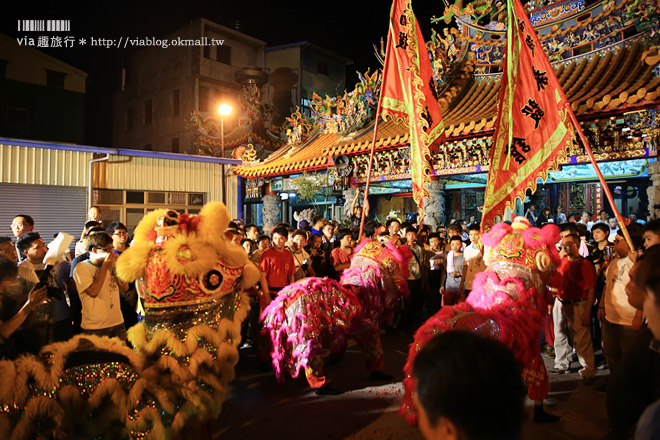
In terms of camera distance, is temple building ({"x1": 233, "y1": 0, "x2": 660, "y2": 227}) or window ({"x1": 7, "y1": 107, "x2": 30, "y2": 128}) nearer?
temple building ({"x1": 233, "y1": 0, "x2": 660, "y2": 227})

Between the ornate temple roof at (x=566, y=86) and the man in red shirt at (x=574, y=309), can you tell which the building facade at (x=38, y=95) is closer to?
the ornate temple roof at (x=566, y=86)

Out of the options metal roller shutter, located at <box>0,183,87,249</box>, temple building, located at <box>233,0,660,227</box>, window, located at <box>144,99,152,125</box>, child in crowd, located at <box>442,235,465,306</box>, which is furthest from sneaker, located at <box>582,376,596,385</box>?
window, located at <box>144,99,152,125</box>

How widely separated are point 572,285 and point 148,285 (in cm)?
396

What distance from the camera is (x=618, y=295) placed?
3410 millimetres

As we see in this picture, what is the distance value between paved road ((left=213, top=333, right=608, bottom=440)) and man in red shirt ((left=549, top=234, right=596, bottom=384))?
0.18m

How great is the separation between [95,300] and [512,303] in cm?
320

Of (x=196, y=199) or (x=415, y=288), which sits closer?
(x=415, y=288)

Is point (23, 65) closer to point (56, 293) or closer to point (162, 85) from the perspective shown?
point (162, 85)

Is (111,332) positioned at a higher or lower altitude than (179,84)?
lower

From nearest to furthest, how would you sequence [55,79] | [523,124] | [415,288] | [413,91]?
1. [523,124]
2. [413,91]
3. [415,288]
4. [55,79]

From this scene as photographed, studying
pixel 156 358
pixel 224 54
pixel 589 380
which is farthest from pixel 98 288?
pixel 224 54

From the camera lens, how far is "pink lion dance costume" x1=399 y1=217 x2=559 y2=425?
278 cm

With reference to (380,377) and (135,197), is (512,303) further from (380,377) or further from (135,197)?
(135,197)

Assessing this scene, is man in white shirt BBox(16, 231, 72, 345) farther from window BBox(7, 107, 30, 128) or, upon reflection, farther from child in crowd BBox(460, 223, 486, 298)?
window BBox(7, 107, 30, 128)
